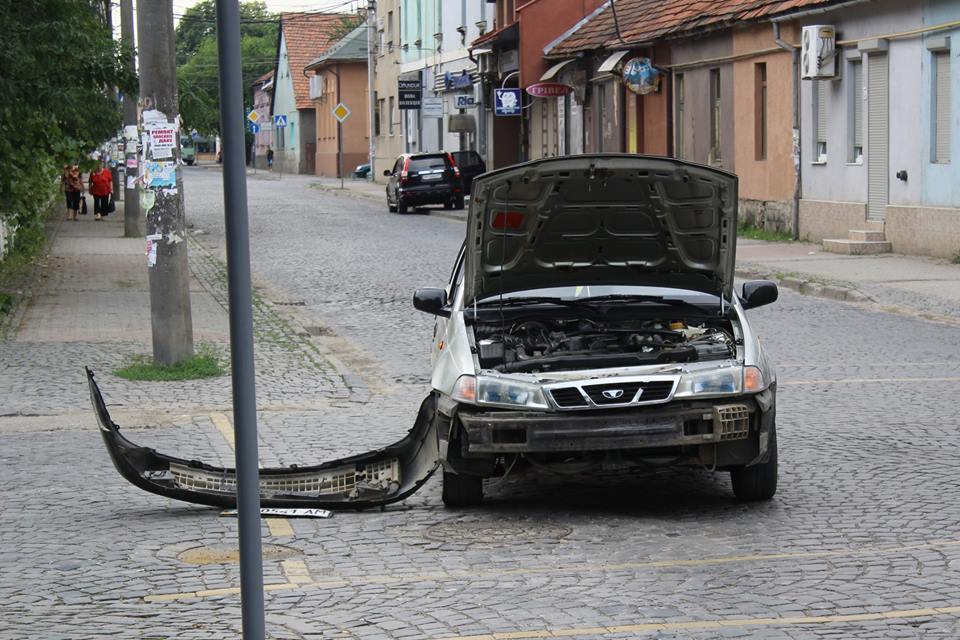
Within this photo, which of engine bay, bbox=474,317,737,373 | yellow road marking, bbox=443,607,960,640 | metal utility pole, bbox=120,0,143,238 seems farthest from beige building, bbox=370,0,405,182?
yellow road marking, bbox=443,607,960,640

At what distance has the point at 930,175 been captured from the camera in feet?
79.3

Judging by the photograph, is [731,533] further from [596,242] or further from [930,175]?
[930,175]

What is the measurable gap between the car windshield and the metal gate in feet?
58.2

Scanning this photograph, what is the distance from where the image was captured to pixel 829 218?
2764 cm

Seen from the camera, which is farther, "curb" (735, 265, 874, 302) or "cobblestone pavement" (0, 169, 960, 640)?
"curb" (735, 265, 874, 302)

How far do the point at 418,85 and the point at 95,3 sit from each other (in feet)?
119

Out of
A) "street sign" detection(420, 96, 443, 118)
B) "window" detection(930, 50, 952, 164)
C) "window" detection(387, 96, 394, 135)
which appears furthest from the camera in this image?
"window" detection(387, 96, 394, 135)

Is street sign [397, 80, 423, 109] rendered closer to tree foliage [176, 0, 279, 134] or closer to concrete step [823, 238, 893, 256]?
concrete step [823, 238, 893, 256]

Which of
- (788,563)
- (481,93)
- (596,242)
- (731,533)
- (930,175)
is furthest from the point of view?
(481,93)

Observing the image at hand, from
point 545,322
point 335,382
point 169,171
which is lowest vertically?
point 335,382

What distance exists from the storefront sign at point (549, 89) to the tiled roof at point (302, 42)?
54896 millimetres

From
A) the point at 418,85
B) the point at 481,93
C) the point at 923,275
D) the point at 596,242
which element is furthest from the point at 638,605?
the point at 418,85

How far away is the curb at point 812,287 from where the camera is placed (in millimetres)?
19312

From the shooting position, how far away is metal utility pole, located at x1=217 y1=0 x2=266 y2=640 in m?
3.97
